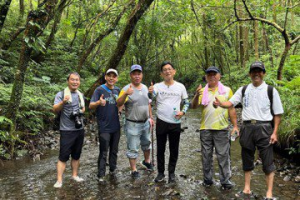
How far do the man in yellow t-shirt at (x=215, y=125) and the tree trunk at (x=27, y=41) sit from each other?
444 centimetres

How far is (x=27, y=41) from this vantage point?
642 centimetres

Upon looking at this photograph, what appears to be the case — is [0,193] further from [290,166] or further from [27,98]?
[290,166]

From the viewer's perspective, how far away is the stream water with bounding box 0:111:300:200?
4863mm

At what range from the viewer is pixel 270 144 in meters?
4.53

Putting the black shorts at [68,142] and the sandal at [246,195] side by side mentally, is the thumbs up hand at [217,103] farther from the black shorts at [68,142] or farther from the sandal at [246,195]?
the black shorts at [68,142]

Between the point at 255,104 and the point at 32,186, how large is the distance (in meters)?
4.78

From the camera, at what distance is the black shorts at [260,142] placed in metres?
4.52

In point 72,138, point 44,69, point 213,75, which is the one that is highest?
point 44,69

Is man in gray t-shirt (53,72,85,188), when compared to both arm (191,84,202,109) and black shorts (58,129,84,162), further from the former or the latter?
arm (191,84,202,109)

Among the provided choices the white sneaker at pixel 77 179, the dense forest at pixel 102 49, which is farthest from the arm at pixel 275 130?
the white sneaker at pixel 77 179

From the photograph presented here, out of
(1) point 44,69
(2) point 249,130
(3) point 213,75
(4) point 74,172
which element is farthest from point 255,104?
(1) point 44,69

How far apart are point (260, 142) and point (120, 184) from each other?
295 centimetres

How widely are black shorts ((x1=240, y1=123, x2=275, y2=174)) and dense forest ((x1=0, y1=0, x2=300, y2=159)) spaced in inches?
83.1

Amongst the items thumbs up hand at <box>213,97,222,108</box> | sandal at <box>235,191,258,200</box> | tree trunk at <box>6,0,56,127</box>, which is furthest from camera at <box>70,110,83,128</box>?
sandal at <box>235,191,258,200</box>
